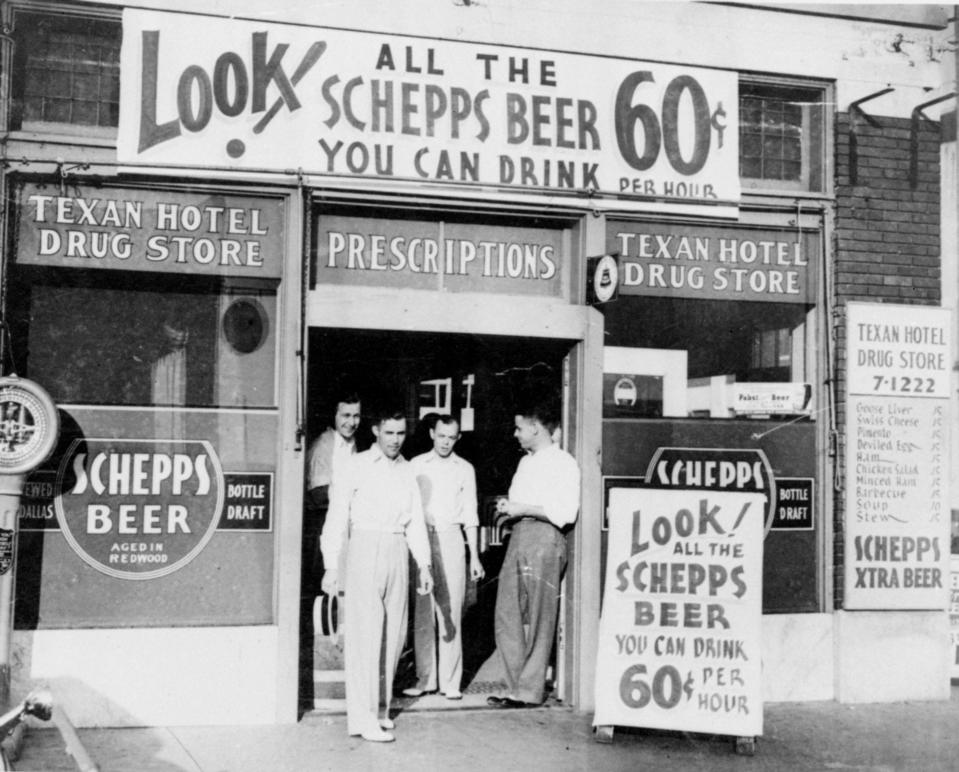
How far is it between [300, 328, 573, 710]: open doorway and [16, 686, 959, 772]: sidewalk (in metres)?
0.59

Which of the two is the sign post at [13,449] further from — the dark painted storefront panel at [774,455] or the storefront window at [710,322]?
the dark painted storefront panel at [774,455]

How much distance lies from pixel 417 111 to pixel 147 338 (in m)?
2.29

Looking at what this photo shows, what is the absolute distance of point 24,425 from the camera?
622cm

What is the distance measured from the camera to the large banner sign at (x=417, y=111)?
6.89 meters

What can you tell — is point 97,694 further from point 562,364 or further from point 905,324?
point 905,324

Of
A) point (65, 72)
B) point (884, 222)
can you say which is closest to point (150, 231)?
point (65, 72)

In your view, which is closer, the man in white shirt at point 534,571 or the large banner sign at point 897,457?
the man in white shirt at point 534,571

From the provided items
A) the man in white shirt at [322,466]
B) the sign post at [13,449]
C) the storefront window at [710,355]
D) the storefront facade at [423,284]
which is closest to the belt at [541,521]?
the storefront facade at [423,284]

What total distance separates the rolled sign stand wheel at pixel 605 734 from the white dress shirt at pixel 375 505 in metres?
1.44

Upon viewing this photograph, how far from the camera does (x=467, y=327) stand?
734cm

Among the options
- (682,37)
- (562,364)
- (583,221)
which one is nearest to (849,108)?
(682,37)

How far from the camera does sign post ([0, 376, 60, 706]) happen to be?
619 centimetres

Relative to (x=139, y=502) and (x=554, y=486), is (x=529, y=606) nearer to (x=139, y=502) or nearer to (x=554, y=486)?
(x=554, y=486)

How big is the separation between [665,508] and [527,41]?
3.27m
